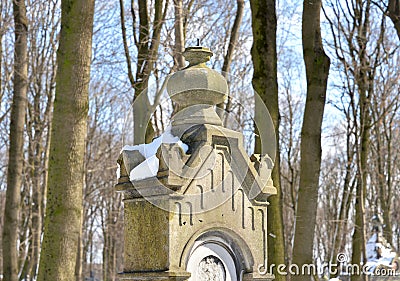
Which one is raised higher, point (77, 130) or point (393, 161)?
point (393, 161)

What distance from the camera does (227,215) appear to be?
6422mm

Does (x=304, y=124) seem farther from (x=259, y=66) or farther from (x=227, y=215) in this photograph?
(x=227, y=215)

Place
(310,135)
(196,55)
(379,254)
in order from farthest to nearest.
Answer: (379,254) → (310,135) → (196,55)

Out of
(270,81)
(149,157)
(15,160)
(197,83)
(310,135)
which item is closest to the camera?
(149,157)

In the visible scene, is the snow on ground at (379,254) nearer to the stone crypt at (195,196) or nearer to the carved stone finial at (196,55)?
the stone crypt at (195,196)

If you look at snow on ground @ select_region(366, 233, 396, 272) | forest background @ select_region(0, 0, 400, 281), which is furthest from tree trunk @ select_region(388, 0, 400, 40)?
snow on ground @ select_region(366, 233, 396, 272)

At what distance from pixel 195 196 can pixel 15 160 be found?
9.13 metres

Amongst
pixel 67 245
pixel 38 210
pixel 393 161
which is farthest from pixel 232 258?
pixel 393 161

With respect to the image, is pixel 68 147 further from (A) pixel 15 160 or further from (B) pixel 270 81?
(A) pixel 15 160

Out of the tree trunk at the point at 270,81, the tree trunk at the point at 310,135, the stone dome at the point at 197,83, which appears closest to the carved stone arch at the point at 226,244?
the stone dome at the point at 197,83

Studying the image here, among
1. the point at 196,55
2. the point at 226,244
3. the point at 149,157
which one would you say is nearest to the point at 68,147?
the point at 149,157

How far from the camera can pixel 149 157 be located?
633 centimetres

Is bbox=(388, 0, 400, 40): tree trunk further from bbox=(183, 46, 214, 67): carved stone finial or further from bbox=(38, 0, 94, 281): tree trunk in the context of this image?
bbox=(183, 46, 214, 67): carved stone finial

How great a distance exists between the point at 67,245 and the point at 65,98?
1.70 metres
